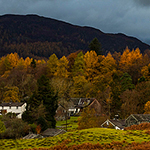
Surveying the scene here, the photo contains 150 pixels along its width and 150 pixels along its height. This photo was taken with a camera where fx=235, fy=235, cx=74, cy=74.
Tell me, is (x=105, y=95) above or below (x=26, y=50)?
below

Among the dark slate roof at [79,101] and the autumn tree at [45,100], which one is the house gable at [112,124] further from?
the dark slate roof at [79,101]

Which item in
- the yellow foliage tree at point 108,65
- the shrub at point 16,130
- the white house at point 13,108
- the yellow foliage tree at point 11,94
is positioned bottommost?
the shrub at point 16,130

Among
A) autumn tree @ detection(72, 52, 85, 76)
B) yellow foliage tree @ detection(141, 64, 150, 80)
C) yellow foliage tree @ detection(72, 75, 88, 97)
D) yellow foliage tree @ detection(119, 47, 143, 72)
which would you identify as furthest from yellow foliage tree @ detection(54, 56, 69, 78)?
yellow foliage tree @ detection(141, 64, 150, 80)

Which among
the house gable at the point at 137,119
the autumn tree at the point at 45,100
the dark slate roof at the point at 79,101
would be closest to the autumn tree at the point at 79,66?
the dark slate roof at the point at 79,101

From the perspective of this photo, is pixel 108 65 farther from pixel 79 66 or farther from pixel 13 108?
pixel 13 108

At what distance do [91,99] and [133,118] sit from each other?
27.0 metres

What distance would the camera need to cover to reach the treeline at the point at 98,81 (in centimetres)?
6906

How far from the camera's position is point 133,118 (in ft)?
178

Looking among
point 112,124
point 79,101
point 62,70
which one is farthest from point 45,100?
point 62,70

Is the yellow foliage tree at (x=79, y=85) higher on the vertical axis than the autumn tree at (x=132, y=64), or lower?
lower

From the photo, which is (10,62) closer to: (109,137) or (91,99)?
(91,99)

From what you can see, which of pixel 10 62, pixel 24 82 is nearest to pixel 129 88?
pixel 24 82

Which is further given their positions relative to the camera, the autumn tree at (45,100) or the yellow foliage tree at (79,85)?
the yellow foliage tree at (79,85)

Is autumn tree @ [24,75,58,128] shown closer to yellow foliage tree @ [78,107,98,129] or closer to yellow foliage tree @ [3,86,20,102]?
yellow foliage tree @ [78,107,98,129]
